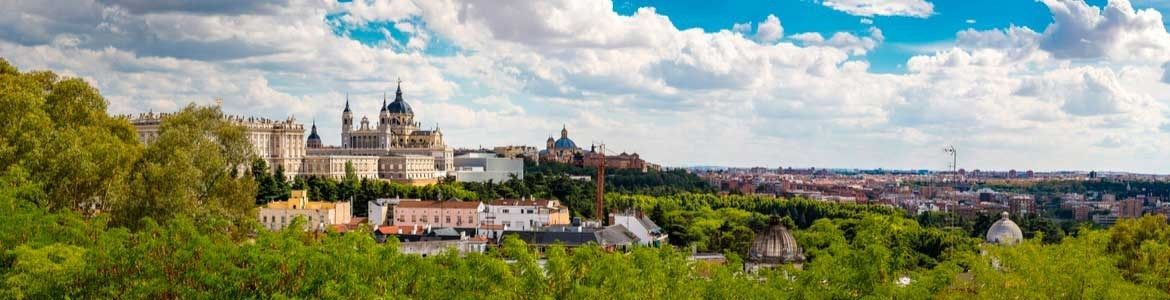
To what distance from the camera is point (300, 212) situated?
6862 cm

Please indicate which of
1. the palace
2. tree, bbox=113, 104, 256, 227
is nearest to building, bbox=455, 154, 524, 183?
the palace

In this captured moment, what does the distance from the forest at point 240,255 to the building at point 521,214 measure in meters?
35.7

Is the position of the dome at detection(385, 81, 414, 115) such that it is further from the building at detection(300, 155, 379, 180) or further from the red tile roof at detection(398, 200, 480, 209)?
the red tile roof at detection(398, 200, 480, 209)

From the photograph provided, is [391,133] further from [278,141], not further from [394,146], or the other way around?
[278,141]

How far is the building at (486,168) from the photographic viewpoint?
5197 inches

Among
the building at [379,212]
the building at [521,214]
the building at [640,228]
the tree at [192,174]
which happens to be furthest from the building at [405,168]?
the tree at [192,174]

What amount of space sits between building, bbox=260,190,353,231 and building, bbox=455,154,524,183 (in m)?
56.4

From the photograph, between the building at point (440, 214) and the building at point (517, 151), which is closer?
the building at point (440, 214)

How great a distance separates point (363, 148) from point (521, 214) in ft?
218

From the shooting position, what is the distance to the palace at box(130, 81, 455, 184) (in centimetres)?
11512

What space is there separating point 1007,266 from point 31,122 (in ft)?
75.1

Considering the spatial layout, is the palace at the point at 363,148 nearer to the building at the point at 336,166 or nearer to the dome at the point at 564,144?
the building at the point at 336,166

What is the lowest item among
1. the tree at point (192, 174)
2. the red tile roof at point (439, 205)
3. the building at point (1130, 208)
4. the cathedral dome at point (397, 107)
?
the building at point (1130, 208)

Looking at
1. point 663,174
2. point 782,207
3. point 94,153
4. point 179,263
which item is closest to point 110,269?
point 179,263
